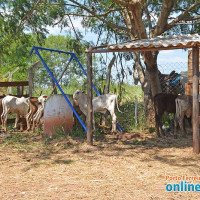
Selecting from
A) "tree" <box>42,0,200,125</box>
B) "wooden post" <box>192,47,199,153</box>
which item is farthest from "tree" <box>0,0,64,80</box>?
"wooden post" <box>192,47,199,153</box>

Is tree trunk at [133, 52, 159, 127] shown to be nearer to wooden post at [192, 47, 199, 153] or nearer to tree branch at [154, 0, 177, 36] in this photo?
tree branch at [154, 0, 177, 36]

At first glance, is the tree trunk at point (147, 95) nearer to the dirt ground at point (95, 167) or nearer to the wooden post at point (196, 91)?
the dirt ground at point (95, 167)

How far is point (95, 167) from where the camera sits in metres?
5.78

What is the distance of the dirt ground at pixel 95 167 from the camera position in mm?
4383

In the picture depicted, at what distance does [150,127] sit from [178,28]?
4.29 metres

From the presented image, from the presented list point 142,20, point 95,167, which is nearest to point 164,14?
point 142,20

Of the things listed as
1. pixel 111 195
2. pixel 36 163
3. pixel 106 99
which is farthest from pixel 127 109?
pixel 111 195

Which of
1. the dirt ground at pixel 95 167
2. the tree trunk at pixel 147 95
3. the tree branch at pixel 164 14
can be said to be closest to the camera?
the dirt ground at pixel 95 167

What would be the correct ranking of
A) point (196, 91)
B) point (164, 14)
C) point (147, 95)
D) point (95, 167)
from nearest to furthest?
1. point (95, 167)
2. point (196, 91)
3. point (164, 14)
4. point (147, 95)

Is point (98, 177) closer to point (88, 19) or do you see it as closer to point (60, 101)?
point (60, 101)

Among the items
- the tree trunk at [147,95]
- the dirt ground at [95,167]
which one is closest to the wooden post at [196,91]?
the dirt ground at [95,167]

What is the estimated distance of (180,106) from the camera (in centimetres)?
882

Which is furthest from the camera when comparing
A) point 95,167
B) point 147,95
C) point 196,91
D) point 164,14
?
point 147,95

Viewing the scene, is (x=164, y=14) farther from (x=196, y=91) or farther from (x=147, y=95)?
(x=196, y=91)
